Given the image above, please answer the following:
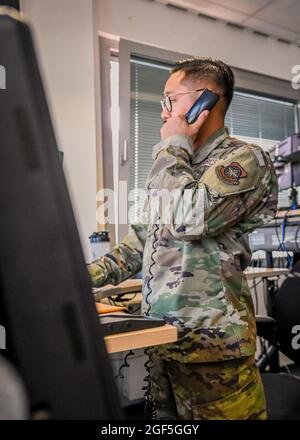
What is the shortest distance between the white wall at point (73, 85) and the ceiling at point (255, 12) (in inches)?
29.0

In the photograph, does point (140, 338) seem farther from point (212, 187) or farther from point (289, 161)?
point (289, 161)

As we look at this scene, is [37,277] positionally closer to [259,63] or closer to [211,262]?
[211,262]

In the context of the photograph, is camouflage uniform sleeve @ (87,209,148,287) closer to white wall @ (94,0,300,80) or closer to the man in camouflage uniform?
the man in camouflage uniform

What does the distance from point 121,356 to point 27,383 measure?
6.13ft

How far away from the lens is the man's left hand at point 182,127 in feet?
3.17

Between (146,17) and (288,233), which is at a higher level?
(146,17)

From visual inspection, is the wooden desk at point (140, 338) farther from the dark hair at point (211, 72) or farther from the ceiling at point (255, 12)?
the ceiling at point (255, 12)

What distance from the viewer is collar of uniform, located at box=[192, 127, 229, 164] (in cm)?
100

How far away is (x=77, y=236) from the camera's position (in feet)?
0.72

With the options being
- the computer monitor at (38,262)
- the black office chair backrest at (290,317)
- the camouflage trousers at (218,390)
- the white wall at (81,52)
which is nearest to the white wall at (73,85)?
the white wall at (81,52)

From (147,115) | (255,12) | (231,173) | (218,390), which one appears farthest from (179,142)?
(255,12)
